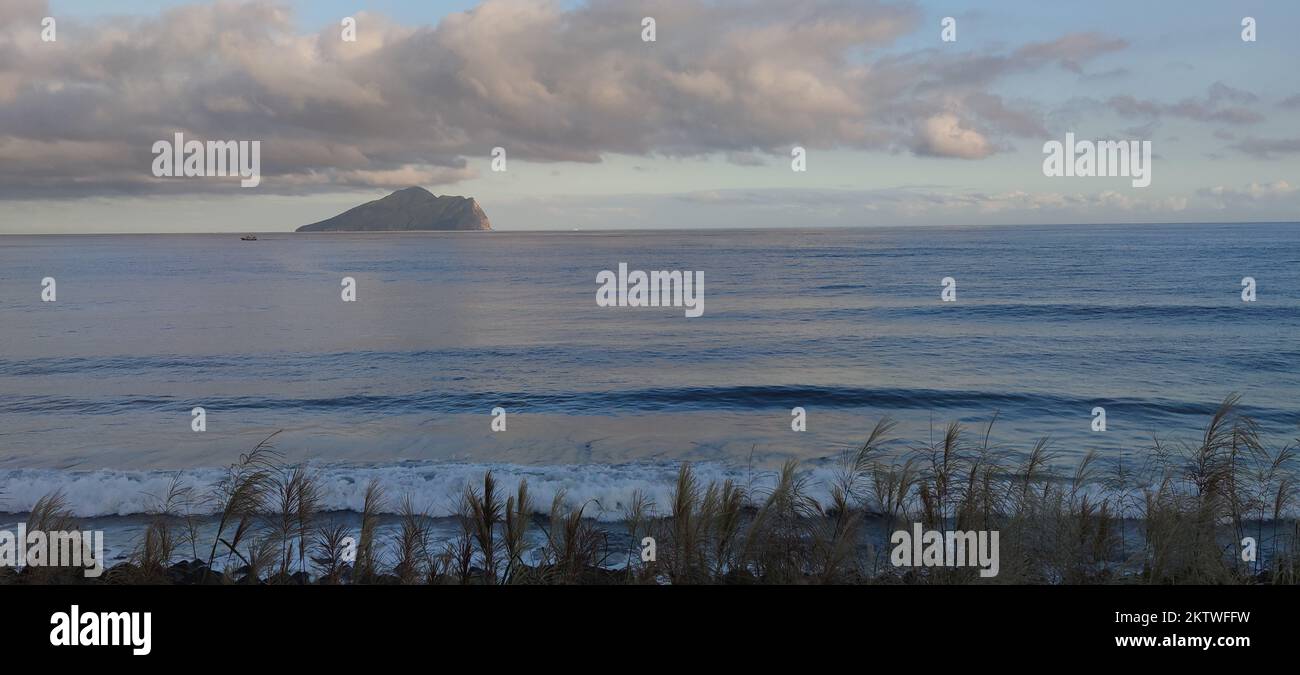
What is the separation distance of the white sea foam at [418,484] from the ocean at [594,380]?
2.5 inches

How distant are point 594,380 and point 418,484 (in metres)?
9.76

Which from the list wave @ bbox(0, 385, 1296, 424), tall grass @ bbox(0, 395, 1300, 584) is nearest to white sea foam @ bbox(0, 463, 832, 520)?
tall grass @ bbox(0, 395, 1300, 584)

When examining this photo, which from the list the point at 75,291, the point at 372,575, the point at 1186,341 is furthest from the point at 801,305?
the point at 75,291

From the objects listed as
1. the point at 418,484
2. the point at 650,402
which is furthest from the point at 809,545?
the point at 650,402

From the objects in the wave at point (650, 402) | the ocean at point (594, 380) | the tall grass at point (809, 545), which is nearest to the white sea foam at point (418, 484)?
the ocean at point (594, 380)

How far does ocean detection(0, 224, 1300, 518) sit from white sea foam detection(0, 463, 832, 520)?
0.06m

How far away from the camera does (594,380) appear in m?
22.7

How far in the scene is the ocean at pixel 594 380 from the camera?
15031 millimetres

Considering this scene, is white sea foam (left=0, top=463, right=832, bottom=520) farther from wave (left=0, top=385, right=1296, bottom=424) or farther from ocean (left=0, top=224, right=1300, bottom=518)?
wave (left=0, top=385, right=1296, bottom=424)

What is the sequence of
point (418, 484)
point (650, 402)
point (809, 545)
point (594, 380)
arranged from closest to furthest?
point (809, 545) → point (418, 484) → point (650, 402) → point (594, 380)

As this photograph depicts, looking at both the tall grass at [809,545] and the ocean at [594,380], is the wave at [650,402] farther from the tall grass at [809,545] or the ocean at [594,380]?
the tall grass at [809,545]

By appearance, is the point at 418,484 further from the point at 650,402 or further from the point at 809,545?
the point at 809,545

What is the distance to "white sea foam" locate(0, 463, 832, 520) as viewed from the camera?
12.3 metres
